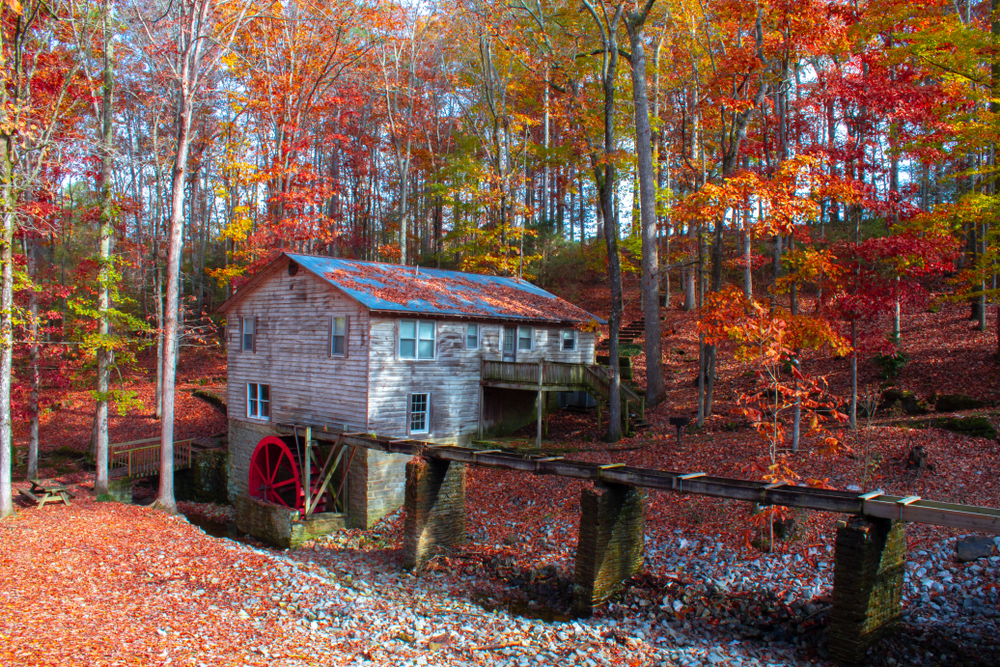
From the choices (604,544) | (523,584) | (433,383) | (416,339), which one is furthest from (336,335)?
(604,544)

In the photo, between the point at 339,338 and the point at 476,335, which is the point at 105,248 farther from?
the point at 476,335

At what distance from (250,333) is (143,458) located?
607 cm

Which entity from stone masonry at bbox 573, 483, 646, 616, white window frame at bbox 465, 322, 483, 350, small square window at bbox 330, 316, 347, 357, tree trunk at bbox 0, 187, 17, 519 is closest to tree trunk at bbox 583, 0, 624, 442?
white window frame at bbox 465, 322, 483, 350

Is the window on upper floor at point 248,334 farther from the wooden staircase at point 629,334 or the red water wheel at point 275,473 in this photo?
the wooden staircase at point 629,334

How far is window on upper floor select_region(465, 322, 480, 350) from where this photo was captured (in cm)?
1941

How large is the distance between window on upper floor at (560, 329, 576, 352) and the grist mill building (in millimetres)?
741

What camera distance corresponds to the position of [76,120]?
18531 mm

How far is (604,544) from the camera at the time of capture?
10.2m

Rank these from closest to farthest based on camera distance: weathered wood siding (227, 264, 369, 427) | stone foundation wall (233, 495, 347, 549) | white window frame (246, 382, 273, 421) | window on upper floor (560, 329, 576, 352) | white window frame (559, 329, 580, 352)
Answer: stone foundation wall (233, 495, 347, 549), weathered wood siding (227, 264, 369, 427), white window frame (246, 382, 273, 421), white window frame (559, 329, 580, 352), window on upper floor (560, 329, 576, 352)

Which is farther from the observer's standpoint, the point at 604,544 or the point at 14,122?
the point at 14,122

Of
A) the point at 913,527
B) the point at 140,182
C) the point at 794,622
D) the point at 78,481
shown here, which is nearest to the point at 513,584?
the point at 794,622

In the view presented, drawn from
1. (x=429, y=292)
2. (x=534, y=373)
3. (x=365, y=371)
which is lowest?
(x=534, y=373)

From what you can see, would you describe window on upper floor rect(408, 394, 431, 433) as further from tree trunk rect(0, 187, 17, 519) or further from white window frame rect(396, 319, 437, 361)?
tree trunk rect(0, 187, 17, 519)

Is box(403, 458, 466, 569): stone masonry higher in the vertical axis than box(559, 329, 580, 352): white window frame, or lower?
lower
